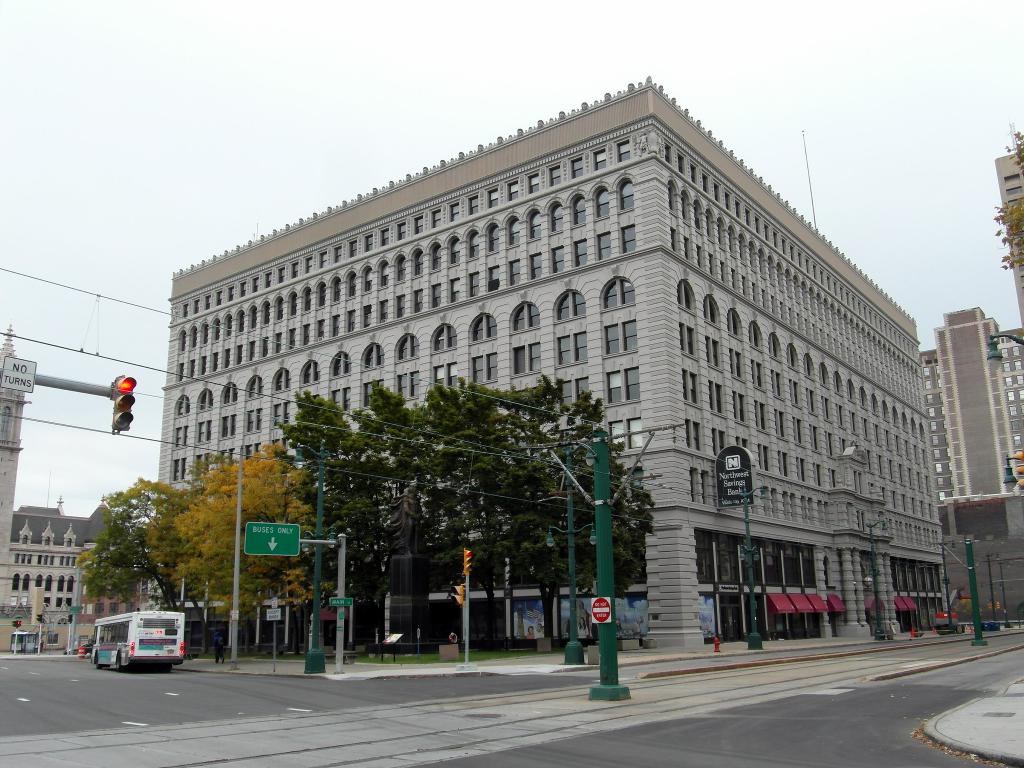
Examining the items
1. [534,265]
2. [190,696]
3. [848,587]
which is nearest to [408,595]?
[190,696]

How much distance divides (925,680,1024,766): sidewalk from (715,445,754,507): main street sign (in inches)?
1512

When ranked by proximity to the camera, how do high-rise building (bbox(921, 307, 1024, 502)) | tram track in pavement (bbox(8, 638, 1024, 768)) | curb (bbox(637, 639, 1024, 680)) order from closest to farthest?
tram track in pavement (bbox(8, 638, 1024, 768)), curb (bbox(637, 639, 1024, 680)), high-rise building (bbox(921, 307, 1024, 502))

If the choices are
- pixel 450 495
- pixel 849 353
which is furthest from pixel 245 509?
pixel 849 353

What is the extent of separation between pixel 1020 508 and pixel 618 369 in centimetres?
10155

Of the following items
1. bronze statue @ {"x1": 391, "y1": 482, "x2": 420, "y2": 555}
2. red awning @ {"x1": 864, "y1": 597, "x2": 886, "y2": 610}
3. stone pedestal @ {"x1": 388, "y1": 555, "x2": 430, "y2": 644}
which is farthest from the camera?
red awning @ {"x1": 864, "y1": 597, "x2": 886, "y2": 610}

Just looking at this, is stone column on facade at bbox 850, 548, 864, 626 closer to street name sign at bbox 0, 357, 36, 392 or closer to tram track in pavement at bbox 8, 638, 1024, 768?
tram track in pavement at bbox 8, 638, 1024, 768

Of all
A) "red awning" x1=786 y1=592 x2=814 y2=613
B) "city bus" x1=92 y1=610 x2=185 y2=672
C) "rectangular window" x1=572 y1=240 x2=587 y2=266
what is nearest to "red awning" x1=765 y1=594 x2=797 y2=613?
"red awning" x1=786 y1=592 x2=814 y2=613

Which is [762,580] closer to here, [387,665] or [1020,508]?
[387,665]

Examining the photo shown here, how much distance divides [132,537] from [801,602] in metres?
48.0

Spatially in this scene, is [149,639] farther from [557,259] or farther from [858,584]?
[858,584]

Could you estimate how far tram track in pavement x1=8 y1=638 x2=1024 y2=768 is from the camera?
14674 millimetres

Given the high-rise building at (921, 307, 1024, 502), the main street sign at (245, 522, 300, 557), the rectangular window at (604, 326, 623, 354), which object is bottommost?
the main street sign at (245, 522, 300, 557)

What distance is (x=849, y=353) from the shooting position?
89.9 meters

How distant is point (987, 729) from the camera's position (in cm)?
1477
